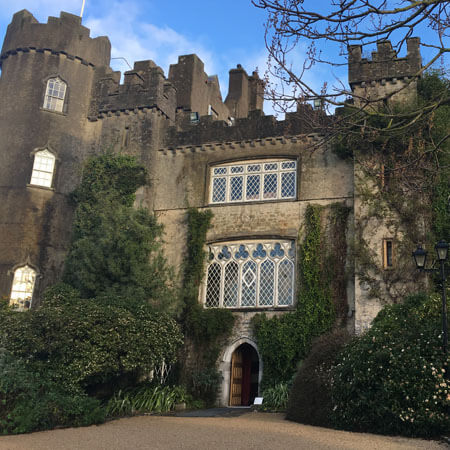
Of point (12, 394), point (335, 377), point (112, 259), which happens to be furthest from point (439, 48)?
point (112, 259)

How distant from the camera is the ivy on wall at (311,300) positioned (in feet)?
59.2

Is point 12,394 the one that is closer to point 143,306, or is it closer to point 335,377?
point 143,306

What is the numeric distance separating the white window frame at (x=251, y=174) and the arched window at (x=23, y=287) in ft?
22.8

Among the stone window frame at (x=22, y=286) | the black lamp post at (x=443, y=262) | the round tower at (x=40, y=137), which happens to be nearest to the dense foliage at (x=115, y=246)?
the round tower at (x=40, y=137)

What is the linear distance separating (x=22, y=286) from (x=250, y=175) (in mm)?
8957

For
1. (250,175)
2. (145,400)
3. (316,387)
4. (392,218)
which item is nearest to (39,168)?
→ (250,175)

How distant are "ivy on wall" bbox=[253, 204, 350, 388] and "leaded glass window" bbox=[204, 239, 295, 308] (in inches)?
23.1

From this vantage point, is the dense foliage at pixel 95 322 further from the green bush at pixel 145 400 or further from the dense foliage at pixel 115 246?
the green bush at pixel 145 400

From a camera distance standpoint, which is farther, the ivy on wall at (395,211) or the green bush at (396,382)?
the ivy on wall at (395,211)

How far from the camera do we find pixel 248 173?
21125 mm

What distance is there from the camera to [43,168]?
2219 cm

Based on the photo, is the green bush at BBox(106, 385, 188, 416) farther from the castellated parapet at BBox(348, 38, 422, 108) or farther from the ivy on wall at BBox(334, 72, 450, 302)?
the castellated parapet at BBox(348, 38, 422, 108)

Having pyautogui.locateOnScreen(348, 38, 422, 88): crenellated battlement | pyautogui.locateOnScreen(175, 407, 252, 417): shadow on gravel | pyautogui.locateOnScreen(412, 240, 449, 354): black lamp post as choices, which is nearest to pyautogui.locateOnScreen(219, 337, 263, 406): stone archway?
pyautogui.locateOnScreen(175, 407, 252, 417): shadow on gravel

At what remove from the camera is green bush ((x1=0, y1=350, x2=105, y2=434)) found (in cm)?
1240
